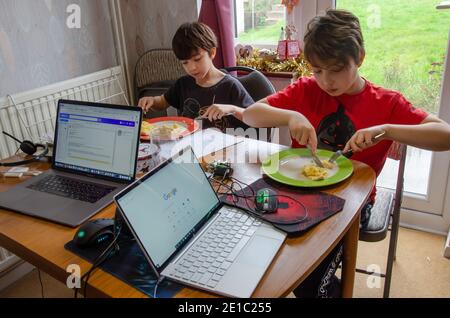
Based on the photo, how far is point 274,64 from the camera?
2.30 meters

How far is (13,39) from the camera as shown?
198cm

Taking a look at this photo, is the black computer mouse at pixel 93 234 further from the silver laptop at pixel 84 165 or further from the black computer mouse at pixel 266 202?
the black computer mouse at pixel 266 202

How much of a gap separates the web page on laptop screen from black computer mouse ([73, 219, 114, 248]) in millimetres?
262

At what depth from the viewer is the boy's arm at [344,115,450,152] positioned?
1.17 metres

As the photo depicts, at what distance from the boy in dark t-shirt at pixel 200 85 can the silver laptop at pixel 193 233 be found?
28.3 inches

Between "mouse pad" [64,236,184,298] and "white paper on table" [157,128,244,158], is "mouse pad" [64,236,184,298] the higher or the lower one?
the lower one

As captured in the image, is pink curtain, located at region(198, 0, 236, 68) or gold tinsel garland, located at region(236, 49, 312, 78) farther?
gold tinsel garland, located at region(236, 49, 312, 78)

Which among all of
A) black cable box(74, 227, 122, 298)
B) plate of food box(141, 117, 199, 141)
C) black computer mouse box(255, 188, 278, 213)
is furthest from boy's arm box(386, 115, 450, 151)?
black cable box(74, 227, 122, 298)

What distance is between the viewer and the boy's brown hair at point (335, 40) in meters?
1.25

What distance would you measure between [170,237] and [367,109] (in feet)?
2.96

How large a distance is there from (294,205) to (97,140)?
0.63 m

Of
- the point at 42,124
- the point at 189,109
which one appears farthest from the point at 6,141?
the point at 189,109

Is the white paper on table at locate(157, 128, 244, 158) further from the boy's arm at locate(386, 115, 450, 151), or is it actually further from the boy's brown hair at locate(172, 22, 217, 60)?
the boy's arm at locate(386, 115, 450, 151)

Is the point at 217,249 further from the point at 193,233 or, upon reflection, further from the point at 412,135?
the point at 412,135
